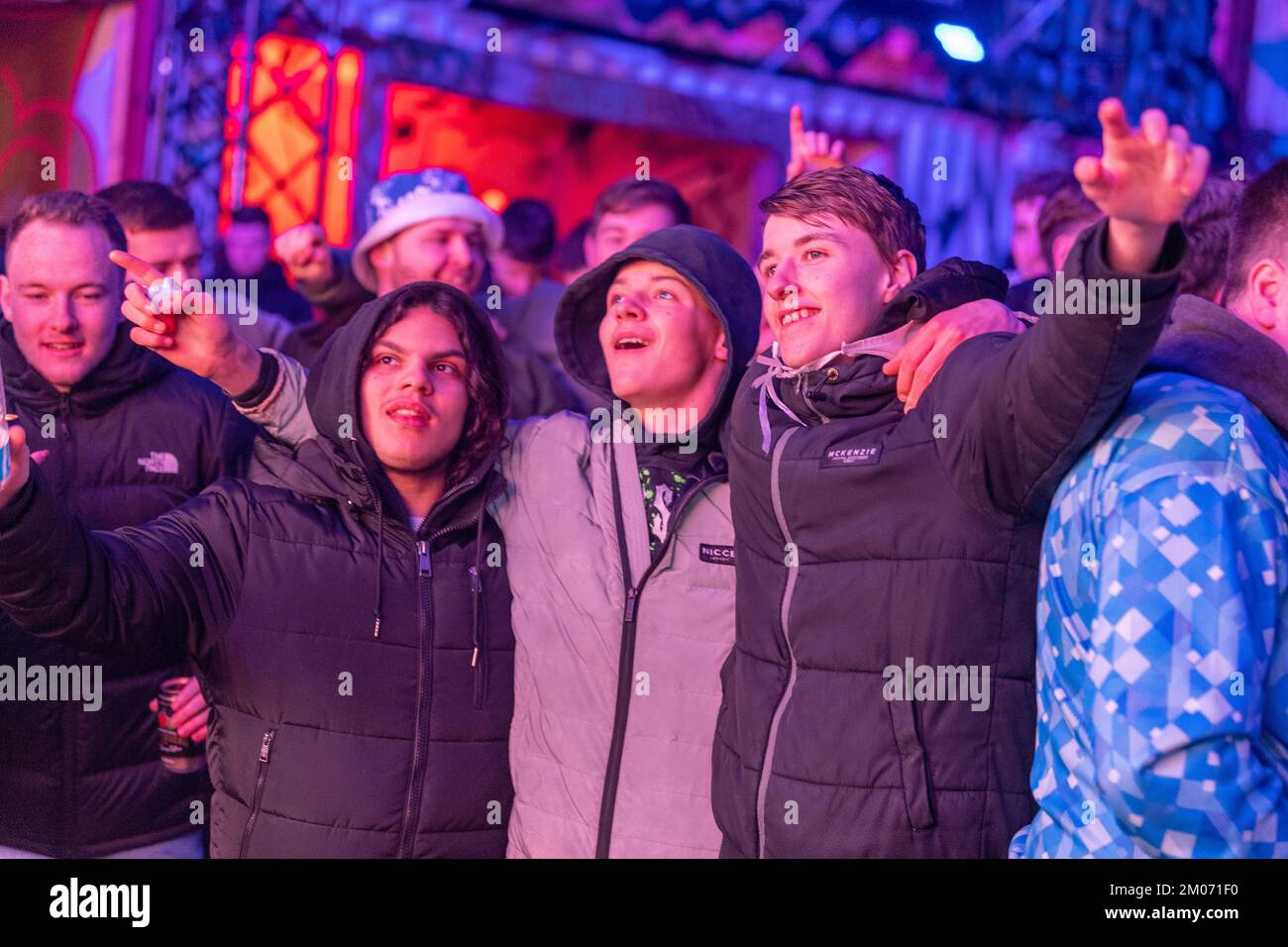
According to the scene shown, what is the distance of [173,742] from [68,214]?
1363 mm

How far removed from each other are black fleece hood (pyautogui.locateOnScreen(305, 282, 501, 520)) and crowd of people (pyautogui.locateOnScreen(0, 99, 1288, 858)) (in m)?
0.01

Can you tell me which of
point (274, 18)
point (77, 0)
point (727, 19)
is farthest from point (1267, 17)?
point (77, 0)

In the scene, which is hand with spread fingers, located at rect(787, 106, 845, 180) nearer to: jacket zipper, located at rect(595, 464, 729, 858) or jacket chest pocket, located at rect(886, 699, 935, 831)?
jacket zipper, located at rect(595, 464, 729, 858)

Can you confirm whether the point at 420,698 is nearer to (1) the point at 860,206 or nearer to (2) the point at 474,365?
(2) the point at 474,365

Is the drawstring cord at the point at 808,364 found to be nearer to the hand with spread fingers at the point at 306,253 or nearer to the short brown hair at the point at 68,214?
the short brown hair at the point at 68,214

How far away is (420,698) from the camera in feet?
9.80

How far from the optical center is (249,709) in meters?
3.00

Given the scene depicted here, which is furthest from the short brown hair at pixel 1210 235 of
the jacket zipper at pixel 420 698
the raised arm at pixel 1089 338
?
the jacket zipper at pixel 420 698

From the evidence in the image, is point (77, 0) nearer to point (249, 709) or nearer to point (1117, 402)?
point (249, 709)

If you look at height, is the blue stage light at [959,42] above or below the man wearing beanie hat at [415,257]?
above

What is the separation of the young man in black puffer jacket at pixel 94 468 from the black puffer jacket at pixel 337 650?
371 mm

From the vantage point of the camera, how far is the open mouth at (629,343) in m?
3.33

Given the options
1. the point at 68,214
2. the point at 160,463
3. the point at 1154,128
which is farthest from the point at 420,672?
the point at 1154,128

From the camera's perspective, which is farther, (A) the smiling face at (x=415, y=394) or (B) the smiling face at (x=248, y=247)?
(B) the smiling face at (x=248, y=247)
